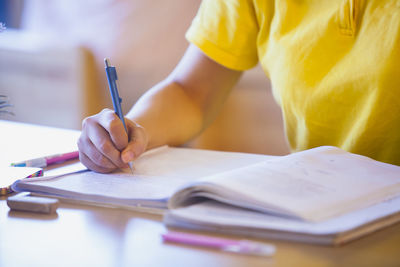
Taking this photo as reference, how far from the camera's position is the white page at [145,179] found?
578 millimetres

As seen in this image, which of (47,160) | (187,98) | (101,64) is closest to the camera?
(47,160)

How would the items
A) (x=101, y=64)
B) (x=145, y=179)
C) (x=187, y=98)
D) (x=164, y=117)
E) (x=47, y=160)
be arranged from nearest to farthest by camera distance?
1. (x=145, y=179)
2. (x=47, y=160)
3. (x=164, y=117)
4. (x=187, y=98)
5. (x=101, y=64)

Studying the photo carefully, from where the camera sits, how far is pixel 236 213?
49cm

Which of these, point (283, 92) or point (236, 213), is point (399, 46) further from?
point (236, 213)

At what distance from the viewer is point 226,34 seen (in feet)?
3.41

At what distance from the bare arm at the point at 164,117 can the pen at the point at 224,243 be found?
0.25 metres

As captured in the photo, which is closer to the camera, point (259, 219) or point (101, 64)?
point (259, 219)

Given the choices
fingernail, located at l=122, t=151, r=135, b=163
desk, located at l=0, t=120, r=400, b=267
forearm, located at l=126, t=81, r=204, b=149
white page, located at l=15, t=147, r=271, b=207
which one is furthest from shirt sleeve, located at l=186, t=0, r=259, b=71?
desk, located at l=0, t=120, r=400, b=267

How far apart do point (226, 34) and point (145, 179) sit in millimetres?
498

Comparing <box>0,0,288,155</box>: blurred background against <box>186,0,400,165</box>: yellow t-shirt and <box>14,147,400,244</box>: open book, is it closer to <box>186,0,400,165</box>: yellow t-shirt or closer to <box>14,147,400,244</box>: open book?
<box>186,0,400,165</box>: yellow t-shirt

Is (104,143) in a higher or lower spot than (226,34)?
lower

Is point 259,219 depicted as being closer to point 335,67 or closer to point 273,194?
point 273,194

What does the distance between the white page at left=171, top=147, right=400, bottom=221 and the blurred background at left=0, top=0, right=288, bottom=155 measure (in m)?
1.13

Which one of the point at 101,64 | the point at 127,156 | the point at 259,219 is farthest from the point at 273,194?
the point at 101,64
